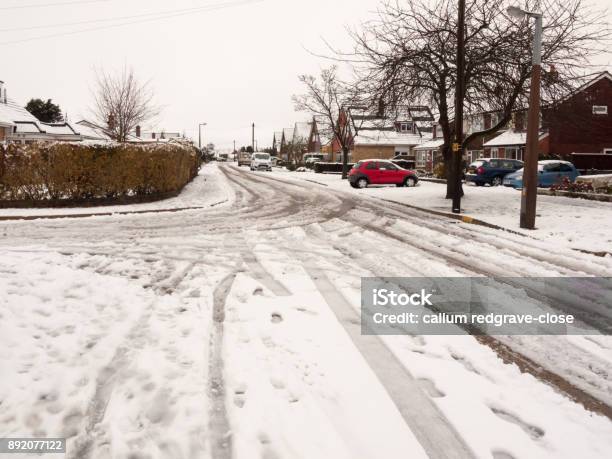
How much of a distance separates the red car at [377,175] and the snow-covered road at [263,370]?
18.3 metres

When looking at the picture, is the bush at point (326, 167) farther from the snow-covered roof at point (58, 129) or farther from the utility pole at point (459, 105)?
the utility pole at point (459, 105)

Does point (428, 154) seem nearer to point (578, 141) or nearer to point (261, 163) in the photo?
point (578, 141)

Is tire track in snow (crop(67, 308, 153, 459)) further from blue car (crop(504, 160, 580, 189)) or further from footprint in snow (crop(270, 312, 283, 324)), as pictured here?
blue car (crop(504, 160, 580, 189))

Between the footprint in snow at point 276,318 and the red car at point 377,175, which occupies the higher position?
the red car at point 377,175

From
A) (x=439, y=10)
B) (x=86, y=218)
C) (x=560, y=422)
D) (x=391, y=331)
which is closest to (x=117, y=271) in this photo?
(x=391, y=331)

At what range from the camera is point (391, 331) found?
451 centimetres

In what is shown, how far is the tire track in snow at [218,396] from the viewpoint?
2689mm

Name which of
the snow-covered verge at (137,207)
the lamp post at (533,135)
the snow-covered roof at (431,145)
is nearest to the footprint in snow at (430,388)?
the lamp post at (533,135)

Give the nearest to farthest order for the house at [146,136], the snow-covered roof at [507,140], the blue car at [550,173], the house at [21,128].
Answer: the blue car at [550,173], the house at [21,128], the snow-covered roof at [507,140], the house at [146,136]

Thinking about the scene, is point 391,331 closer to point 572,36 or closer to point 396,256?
point 396,256

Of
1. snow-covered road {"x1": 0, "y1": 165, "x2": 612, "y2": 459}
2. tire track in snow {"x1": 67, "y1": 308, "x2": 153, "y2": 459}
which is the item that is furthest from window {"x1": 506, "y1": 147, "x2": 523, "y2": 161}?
tire track in snow {"x1": 67, "y1": 308, "x2": 153, "y2": 459}

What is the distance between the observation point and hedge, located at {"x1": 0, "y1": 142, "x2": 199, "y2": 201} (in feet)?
43.7
